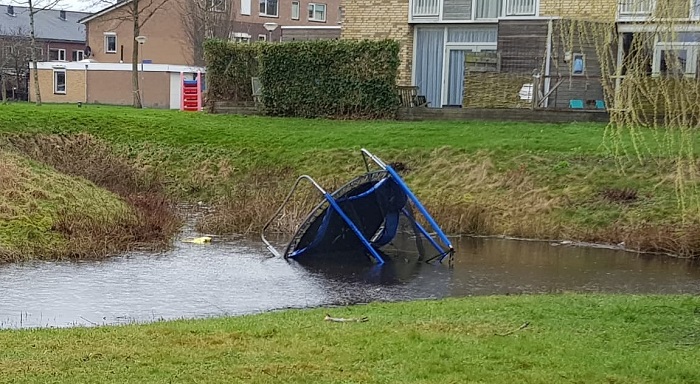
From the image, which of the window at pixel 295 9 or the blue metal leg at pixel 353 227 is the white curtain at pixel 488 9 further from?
the window at pixel 295 9

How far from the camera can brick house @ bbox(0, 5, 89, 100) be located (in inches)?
2766

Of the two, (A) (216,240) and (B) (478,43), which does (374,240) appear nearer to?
(A) (216,240)

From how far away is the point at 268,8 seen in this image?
71.7m

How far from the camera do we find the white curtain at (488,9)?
33.2 metres

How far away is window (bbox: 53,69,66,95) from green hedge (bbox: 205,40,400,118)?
33.9 meters

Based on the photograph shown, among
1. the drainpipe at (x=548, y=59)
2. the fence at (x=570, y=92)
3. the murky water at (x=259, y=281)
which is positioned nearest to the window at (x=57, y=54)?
the drainpipe at (x=548, y=59)

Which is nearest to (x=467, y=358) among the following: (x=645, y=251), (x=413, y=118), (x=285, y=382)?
(x=285, y=382)

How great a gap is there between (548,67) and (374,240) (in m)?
15.3

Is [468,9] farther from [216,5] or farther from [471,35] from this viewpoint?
[216,5]

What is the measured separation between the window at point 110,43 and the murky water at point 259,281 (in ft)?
170

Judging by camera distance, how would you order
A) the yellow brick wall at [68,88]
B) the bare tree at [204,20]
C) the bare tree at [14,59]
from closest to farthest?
1. the bare tree at [204,20]
2. the yellow brick wall at [68,88]
3. the bare tree at [14,59]

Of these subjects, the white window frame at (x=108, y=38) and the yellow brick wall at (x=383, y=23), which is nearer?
the yellow brick wall at (x=383, y=23)

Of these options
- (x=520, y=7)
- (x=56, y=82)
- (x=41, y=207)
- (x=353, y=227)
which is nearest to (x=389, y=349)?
(x=353, y=227)

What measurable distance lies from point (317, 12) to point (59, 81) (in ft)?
71.9
